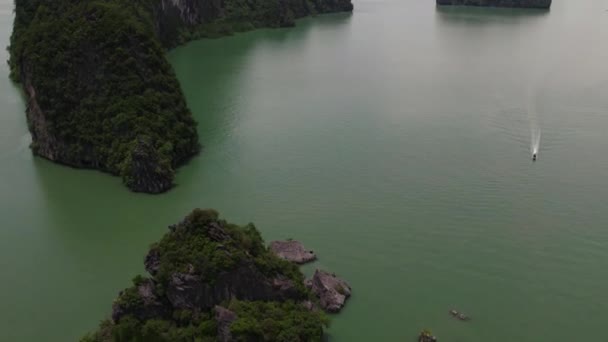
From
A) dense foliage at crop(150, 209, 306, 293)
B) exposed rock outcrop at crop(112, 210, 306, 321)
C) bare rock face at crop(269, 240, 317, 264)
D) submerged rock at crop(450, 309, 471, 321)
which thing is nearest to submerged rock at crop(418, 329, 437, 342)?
submerged rock at crop(450, 309, 471, 321)

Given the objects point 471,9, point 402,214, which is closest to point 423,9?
point 471,9

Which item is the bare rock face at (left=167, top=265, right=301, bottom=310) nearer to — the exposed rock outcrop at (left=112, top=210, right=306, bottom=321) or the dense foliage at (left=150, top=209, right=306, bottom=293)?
the exposed rock outcrop at (left=112, top=210, right=306, bottom=321)

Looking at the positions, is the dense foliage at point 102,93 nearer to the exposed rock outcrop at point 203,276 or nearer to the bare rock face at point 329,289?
the exposed rock outcrop at point 203,276

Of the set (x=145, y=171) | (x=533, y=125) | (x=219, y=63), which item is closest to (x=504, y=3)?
(x=219, y=63)

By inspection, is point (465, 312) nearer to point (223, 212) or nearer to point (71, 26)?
point (223, 212)

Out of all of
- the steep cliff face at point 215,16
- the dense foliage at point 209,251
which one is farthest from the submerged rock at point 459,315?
the steep cliff face at point 215,16
